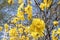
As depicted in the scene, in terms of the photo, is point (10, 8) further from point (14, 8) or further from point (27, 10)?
point (27, 10)

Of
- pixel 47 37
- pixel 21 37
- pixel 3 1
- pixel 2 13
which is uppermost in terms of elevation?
pixel 3 1

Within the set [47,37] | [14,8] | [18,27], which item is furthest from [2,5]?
[47,37]

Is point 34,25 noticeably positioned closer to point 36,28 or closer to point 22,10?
point 36,28

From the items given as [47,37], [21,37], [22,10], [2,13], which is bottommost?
[47,37]

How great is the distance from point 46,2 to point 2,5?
2.20 m

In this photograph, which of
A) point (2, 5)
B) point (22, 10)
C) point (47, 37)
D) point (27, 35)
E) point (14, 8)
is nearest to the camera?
point (47, 37)

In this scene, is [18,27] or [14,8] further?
[14,8]

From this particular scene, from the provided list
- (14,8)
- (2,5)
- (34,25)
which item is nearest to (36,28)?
(34,25)

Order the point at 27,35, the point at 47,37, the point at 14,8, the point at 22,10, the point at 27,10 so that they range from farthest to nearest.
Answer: the point at 14,8, the point at 27,35, the point at 22,10, the point at 27,10, the point at 47,37

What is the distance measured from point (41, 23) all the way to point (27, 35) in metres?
0.58

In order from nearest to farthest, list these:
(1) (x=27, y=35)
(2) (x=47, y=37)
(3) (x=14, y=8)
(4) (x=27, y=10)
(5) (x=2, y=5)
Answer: (2) (x=47, y=37) → (4) (x=27, y=10) → (1) (x=27, y=35) → (3) (x=14, y=8) → (5) (x=2, y=5)

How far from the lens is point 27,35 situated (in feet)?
5.82

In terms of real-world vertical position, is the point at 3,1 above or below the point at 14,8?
above

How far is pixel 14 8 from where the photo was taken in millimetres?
3316
